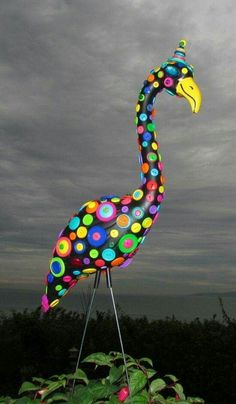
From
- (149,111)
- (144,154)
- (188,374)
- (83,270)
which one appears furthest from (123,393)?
(188,374)

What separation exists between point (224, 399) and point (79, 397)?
2.88 m

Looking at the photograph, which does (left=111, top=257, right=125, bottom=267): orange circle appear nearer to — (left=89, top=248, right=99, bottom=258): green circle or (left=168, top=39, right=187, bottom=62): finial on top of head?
(left=89, top=248, right=99, bottom=258): green circle

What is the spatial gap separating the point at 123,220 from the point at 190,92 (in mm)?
1005

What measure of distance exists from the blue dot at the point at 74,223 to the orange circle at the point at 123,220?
30 cm

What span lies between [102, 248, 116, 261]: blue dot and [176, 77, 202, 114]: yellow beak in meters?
1.11

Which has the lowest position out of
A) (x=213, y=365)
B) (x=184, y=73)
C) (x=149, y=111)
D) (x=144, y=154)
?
(x=213, y=365)

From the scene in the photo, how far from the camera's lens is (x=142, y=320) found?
6.46m

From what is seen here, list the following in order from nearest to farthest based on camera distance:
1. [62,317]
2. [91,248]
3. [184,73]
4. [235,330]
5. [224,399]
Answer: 1. [91,248]
2. [184,73]
3. [224,399]
4. [235,330]
5. [62,317]

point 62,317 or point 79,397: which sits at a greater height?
point 62,317

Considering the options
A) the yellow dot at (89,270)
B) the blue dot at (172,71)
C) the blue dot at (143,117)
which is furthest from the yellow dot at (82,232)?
the blue dot at (172,71)

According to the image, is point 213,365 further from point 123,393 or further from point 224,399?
point 123,393

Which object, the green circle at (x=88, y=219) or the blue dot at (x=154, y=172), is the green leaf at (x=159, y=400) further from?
the blue dot at (x=154, y=172)

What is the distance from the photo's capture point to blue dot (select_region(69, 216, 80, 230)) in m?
3.59

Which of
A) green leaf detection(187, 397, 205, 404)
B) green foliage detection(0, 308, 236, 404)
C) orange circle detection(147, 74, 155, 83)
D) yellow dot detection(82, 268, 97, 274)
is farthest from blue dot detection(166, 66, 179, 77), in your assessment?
green foliage detection(0, 308, 236, 404)
